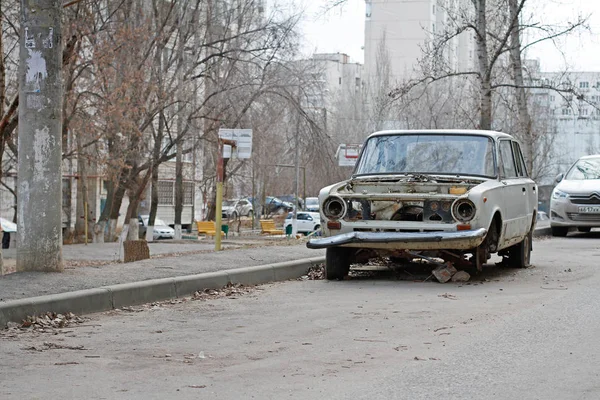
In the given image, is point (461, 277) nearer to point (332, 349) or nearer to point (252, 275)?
point (252, 275)

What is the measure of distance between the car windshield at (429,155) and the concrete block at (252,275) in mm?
1722

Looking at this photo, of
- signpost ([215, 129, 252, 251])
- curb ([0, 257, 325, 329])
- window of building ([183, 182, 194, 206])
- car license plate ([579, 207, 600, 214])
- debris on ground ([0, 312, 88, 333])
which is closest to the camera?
debris on ground ([0, 312, 88, 333])

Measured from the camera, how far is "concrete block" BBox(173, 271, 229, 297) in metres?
10.5

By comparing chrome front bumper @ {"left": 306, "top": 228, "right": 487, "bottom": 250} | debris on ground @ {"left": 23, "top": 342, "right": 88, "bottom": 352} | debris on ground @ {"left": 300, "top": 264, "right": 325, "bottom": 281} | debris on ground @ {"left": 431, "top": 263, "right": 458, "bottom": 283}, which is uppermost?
chrome front bumper @ {"left": 306, "top": 228, "right": 487, "bottom": 250}

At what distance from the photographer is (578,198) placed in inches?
841

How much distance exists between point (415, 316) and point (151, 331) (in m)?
2.36

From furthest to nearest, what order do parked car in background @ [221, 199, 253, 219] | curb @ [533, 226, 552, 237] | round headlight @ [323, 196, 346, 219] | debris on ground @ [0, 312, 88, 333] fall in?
1. parked car in background @ [221, 199, 253, 219]
2. curb @ [533, 226, 552, 237]
3. round headlight @ [323, 196, 346, 219]
4. debris on ground @ [0, 312, 88, 333]

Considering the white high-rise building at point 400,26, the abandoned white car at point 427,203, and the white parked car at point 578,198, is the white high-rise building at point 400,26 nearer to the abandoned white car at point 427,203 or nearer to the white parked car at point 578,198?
the white parked car at point 578,198

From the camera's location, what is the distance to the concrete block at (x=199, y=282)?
34.3ft

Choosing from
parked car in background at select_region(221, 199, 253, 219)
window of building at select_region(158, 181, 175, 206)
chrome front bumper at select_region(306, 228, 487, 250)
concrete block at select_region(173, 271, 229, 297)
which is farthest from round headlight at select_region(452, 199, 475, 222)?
parked car in background at select_region(221, 199, 253, 219)

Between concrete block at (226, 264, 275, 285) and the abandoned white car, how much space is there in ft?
2.68

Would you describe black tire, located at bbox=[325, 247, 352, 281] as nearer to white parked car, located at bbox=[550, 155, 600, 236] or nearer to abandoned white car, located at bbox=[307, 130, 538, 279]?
abandoned white car, located at bbox=[307, 130, 538, 279]

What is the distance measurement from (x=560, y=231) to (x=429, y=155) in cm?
1139

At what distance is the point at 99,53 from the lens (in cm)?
2811
